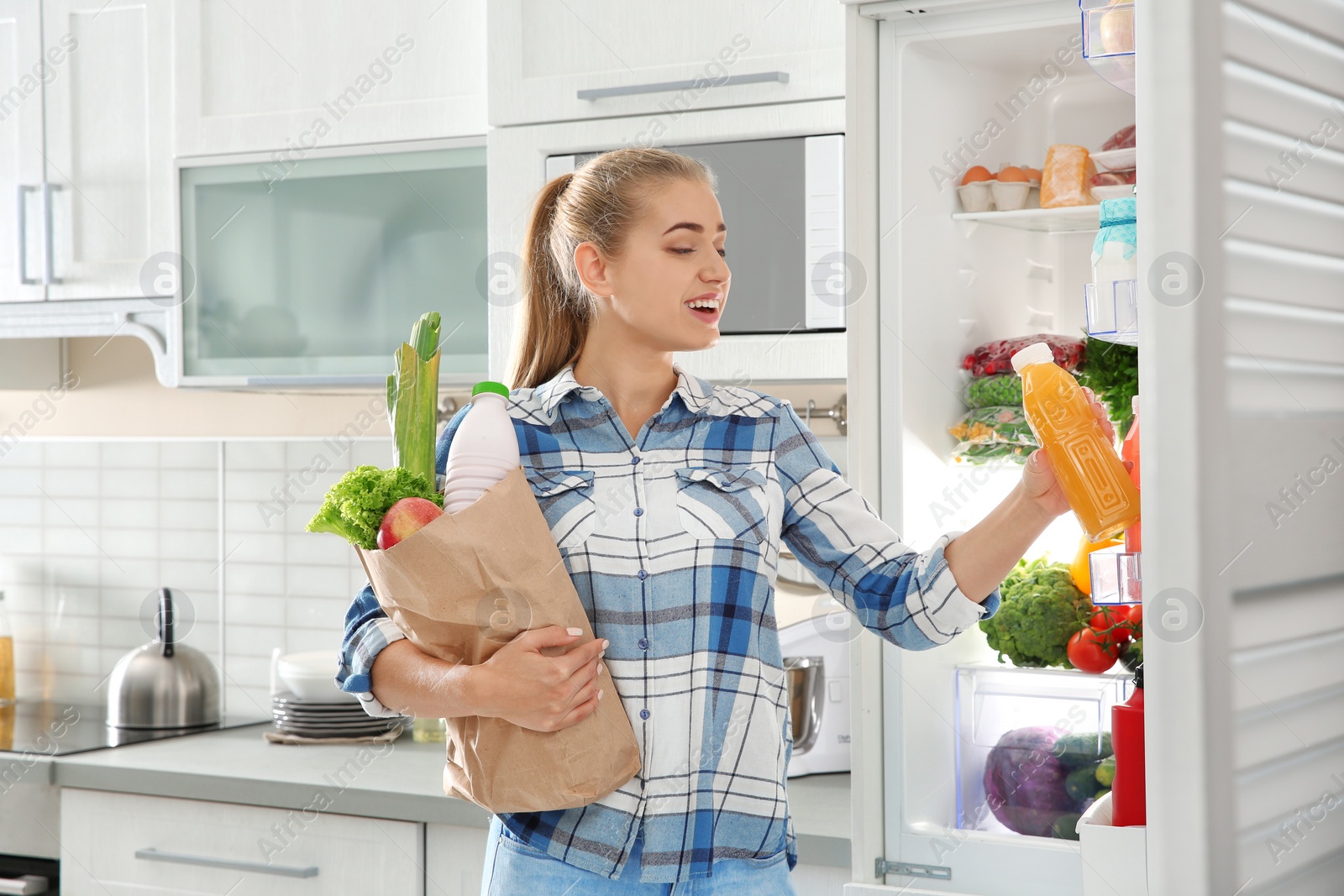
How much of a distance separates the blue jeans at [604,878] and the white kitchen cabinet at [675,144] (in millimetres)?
663

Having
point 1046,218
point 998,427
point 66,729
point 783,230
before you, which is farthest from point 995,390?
point 66,729

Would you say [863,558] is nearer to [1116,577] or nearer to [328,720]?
[1116,577]

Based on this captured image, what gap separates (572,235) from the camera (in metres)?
1.21

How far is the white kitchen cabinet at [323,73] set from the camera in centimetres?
192

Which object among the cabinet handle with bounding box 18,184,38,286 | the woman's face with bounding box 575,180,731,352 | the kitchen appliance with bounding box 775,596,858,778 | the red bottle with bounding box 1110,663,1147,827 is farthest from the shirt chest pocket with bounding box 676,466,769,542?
the cabinet handle with bounding box 18,184,38,286

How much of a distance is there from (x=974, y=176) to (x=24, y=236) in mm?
1635

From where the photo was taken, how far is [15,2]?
2.26 m

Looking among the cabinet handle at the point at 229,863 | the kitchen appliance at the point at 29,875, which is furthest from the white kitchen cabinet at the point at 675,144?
the kitchen appliance at the point at 29,875

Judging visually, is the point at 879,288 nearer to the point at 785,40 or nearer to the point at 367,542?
the point at 785,40

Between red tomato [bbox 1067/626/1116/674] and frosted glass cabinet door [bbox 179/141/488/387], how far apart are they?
0.95 metres

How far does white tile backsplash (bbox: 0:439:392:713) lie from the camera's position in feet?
8.20

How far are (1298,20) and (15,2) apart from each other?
240 cm

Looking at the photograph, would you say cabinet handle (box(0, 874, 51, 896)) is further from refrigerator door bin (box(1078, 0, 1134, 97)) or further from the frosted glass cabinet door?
refrigerator door bin (box(1078, 0, 1134, 97))

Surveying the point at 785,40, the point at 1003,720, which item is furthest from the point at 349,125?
the point at 1003,720
